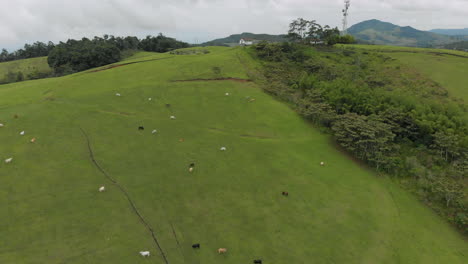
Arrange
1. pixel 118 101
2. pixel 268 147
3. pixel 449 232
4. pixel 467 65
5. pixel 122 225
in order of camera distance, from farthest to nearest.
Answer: pixel 467 65 → pixel 118 101 → pixel 268 147 → pixel 449 232 → pixel 122 225

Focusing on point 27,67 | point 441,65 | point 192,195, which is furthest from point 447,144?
point 27,67

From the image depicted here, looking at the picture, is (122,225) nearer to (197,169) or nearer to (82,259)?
(82,259)

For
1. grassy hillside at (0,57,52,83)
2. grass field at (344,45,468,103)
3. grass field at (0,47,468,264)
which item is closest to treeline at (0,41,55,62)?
grassy hillside at (0,57,52,83)

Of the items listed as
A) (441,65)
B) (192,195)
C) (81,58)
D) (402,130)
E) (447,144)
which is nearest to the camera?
(192,195)

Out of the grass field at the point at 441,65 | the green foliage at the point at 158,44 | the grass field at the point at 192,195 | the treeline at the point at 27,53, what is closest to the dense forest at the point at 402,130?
the grass field at the point at 192,195

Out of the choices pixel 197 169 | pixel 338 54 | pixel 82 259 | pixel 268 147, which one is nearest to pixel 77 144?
pixel 197 169

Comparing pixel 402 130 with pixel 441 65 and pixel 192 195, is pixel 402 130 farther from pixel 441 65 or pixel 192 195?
pixel 441 65

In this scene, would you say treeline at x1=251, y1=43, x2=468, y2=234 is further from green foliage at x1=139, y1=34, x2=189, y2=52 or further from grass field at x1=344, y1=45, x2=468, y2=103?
green foliage at x1=139, y1=34, x2=189, y2=52
